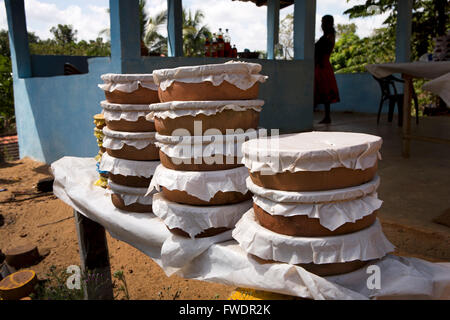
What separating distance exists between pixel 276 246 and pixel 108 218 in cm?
113

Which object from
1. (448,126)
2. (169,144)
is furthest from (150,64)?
(448,126)

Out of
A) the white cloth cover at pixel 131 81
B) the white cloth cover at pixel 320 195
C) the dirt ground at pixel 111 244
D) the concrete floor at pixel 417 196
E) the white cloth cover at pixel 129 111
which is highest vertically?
the white cloth cover at pixel 131 81

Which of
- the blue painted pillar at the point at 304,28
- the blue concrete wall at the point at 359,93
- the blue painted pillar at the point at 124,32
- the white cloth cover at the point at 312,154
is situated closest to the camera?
the white cloth cover at the point at 312,154

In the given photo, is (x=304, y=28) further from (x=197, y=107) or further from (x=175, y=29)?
(x=197, y=107)

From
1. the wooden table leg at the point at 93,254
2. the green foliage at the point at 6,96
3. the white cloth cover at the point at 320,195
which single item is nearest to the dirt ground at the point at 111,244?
the wooden table leg at the point at 93,254

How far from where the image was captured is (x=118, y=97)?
1.92 metres

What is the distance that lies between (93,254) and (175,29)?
649cm

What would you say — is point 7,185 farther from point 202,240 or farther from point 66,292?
point 202,240

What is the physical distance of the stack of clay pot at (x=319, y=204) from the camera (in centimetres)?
113

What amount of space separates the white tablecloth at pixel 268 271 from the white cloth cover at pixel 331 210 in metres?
0.17

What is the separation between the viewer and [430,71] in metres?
3.18

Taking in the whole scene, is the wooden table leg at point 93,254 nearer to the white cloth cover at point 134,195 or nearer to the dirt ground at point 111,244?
the dirt ground at point 111,244
